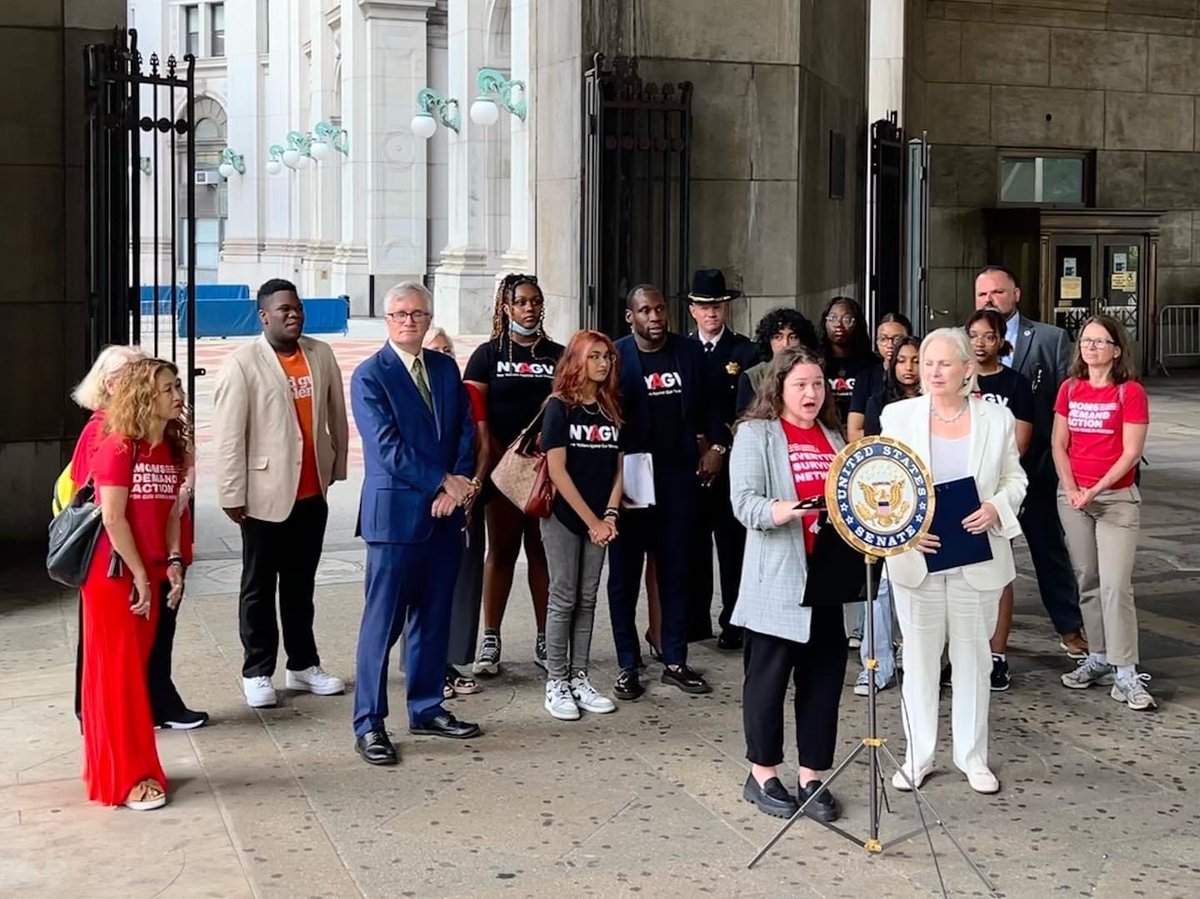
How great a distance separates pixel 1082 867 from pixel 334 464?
391cm

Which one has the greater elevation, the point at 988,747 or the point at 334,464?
the point at 334,464

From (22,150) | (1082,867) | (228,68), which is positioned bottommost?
(1082,867)

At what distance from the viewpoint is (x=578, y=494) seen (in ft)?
22.8

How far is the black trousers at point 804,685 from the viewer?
5.74 m

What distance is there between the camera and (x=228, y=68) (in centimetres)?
5794

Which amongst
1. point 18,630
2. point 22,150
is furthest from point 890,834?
point 22,150

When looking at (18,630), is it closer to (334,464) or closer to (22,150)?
(334,464)

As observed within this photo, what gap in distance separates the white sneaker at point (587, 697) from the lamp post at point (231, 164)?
50.4 m

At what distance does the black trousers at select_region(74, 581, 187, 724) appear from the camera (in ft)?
21.4

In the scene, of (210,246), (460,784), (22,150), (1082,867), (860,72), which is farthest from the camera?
(210,246)

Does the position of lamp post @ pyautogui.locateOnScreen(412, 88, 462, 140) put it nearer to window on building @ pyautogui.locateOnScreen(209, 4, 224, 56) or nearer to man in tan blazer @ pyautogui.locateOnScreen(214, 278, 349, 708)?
man in tan blazer @ pyautogui.locateOnScreen(214, 278, 349, 708)

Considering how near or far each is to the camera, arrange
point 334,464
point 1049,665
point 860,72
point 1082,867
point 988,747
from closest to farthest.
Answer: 1. point 1082,867
2. point 988,747
3. point 334,464
4. point 1049,665
5. point 860,72

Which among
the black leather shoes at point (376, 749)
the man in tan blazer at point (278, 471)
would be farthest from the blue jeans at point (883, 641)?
the man in tan blazer at point (278, 471)

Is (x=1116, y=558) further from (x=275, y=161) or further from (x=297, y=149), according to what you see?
(x=275, y=161)
